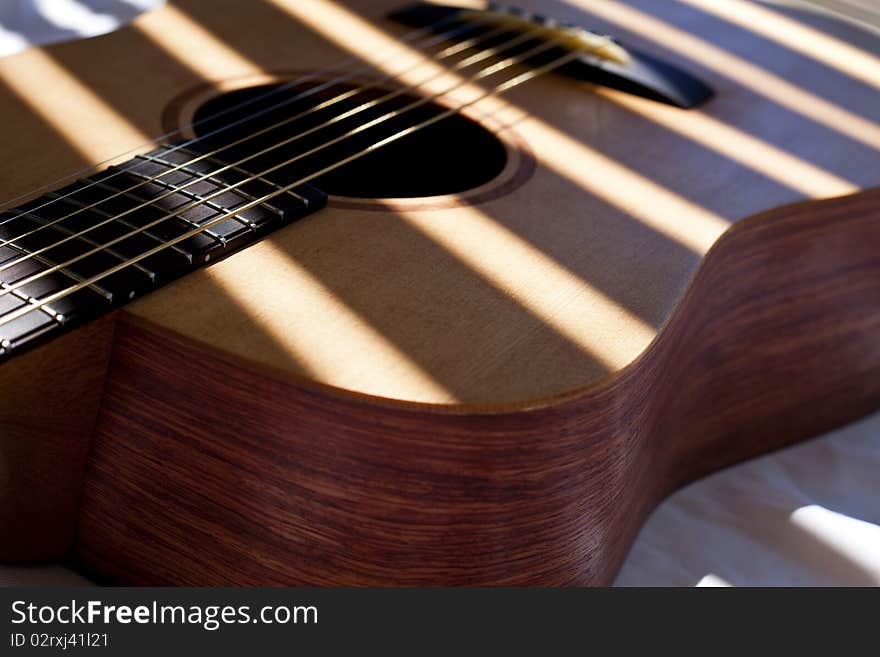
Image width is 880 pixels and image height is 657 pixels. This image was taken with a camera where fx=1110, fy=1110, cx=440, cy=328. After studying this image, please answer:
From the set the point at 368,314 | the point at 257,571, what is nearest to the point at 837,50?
the point at 368,314

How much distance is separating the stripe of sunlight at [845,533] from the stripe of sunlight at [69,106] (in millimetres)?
699

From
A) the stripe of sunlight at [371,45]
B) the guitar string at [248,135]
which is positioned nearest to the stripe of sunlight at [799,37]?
the guitar string at [248,135]

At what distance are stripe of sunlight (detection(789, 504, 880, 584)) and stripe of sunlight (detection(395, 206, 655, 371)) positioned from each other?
397 millimetres

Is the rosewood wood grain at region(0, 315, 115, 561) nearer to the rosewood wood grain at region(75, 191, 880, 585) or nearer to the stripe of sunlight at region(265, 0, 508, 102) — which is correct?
the rosewood wood grain at region(75, 191, 880, 585)

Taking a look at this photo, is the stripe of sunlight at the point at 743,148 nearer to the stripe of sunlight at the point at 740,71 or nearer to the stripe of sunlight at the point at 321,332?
the stripe of sunlight at the point at 740,71

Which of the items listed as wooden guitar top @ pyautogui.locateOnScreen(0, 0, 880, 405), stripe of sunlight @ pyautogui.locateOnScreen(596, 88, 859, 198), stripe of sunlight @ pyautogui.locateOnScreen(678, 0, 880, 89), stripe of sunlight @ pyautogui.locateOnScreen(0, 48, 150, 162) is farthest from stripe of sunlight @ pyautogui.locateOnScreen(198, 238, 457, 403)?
stripe of sunlight @ pyautogui.locateOnScreen(678, 0, 880, 89)

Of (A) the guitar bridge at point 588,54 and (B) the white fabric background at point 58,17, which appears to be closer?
(A) the guitar bridge at point 588,54

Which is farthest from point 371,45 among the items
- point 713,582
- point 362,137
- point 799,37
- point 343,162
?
point 713,582

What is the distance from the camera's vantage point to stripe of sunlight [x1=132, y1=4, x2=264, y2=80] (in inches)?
42.3

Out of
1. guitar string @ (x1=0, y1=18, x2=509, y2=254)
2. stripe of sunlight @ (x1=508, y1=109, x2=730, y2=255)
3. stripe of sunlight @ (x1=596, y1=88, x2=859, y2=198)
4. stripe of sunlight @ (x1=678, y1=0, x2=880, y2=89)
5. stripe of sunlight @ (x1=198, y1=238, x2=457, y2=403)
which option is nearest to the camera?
stripe of sunlight @ (x1=198, y1=238, x2=457, y2=403)

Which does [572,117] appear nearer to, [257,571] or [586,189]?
[586,189]

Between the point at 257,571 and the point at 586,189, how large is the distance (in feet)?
1.39

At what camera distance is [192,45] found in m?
1.11

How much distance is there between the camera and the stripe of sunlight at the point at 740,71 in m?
1.15
